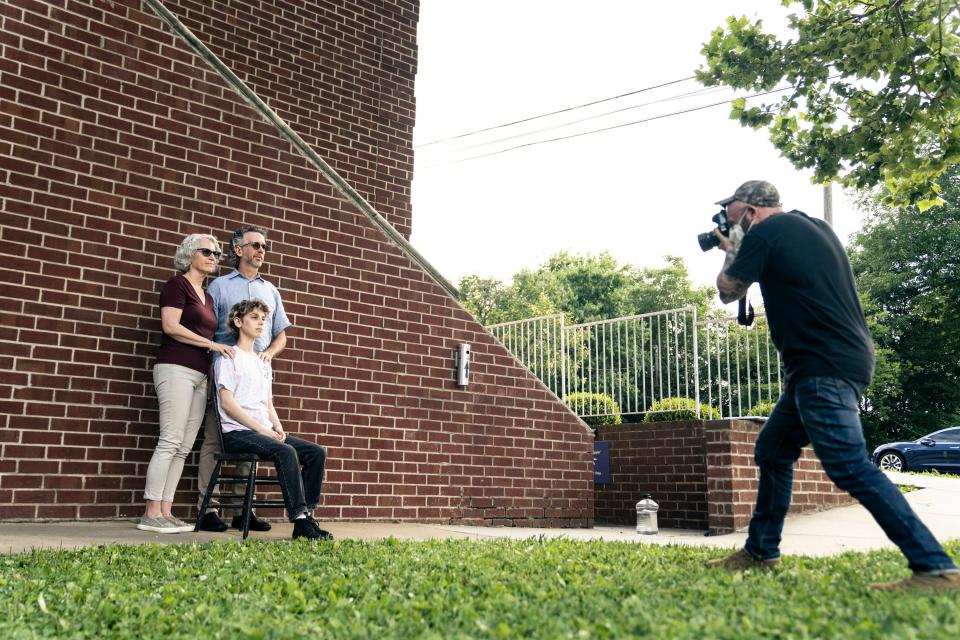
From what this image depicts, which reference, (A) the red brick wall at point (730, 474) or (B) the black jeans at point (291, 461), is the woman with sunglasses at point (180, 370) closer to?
(B) the black jeans at point (291, 461)

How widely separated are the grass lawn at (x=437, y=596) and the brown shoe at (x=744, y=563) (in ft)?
0.28

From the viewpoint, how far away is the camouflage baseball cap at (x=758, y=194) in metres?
4.25

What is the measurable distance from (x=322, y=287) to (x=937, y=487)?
7988 mm

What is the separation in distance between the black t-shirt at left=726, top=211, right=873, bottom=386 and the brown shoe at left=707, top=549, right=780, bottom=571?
2.99ft

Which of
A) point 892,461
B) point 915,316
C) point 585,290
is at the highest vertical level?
point 585,290

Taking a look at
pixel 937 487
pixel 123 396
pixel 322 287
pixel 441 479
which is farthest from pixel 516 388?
pixel 937 487

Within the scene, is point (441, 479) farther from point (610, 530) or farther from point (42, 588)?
point (42, 588)

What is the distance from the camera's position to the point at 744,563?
4.21 metres

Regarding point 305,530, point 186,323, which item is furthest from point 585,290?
point 305,530

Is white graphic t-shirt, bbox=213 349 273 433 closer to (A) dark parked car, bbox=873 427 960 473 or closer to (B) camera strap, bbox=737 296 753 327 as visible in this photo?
(B) camera strap, bbox=737 296 753 327

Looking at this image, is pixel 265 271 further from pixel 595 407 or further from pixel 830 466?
pixel 595 407

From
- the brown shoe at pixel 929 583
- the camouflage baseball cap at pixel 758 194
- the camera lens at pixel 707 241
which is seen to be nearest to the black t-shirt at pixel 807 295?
the camouflage baseball cap at pixel 758 194

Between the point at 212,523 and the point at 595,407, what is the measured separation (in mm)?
5779

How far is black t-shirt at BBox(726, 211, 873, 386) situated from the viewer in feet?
12.4
